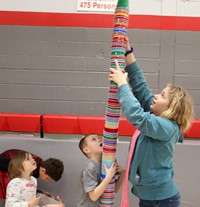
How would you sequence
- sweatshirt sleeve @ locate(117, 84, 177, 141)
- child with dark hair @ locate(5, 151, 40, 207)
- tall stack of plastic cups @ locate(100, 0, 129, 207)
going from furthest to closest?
1. child with dark hair @ locate(5, 151, 40, 207)
2. tall stack of plastic cups @ locate(100, 0, 129, 207)
3. sweatshirt sleeve @ locate(117, 84, 177, 141)

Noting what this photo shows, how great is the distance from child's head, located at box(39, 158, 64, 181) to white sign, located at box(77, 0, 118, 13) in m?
1.61

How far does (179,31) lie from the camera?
134 inches

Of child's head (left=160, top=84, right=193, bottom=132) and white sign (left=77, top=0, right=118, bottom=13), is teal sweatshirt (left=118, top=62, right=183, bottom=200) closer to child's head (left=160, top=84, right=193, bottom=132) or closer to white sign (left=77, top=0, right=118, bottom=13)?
child's head (left=160, top=84, right=193, bottom=132)

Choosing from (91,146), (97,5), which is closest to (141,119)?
(91,146)

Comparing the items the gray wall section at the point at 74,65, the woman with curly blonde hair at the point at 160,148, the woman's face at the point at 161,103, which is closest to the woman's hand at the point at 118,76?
the woman with curly blonde hair at the point at 160,148

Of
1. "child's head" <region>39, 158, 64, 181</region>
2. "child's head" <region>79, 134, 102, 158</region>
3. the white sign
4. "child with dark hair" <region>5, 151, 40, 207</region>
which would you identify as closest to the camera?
"child's head" <region>79, 134, 102, 158</region>

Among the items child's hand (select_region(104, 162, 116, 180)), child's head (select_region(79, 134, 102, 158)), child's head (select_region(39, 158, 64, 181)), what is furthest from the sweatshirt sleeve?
child's head (select_region(39, 158, 64, 181))

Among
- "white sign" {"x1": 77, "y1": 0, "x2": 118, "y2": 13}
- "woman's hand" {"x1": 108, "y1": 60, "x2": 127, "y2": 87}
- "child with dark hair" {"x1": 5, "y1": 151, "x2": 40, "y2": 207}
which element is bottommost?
"child with dark hair" {"x1": 5, "y1": 151, "x2": 40, "y2": 207}

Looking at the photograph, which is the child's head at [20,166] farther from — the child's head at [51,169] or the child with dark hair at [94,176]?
the child with dark hair at [94,176]

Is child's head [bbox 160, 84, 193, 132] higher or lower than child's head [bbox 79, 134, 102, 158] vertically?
A: higher

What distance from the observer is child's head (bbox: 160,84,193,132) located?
171cm

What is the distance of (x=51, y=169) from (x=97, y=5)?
175 cm

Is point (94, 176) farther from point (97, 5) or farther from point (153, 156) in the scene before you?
point (97, 5)

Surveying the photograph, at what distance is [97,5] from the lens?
3377mm
